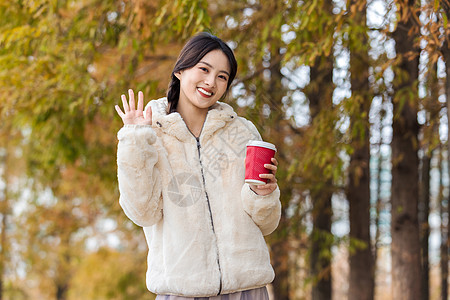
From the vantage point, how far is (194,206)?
231 centimetres

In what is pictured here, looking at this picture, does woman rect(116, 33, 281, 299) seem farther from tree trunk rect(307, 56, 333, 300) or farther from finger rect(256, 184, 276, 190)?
tree trunk rect(307, 56, 333, 300)

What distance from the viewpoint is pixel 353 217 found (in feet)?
19.3

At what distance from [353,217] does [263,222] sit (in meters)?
3.70

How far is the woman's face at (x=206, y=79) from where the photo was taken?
242 centimetres

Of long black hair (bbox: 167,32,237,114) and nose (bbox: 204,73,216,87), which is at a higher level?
long black hair (bbox: 167,32,237,114)

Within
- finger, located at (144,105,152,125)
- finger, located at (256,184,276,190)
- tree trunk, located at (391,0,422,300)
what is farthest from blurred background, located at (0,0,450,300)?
finger, located at (144,105,152,125)

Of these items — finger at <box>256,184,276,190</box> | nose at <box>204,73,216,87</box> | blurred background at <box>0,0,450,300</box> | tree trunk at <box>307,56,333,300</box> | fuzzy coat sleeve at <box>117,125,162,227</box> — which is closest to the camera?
fuzzy coat sleeve at <box>117,125,162,227</box>

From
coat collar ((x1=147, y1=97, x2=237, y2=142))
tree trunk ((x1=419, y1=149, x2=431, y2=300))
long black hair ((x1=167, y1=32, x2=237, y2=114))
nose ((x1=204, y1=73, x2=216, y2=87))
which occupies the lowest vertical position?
tree trunk ((x1=419, y1=149, x2=431, y2=300))

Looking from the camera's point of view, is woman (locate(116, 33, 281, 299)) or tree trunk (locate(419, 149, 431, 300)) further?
tree trunk (locate(419, 149, 431, 300))

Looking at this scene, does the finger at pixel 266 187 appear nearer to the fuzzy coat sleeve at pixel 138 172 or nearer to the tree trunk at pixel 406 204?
the fuzzy coat sleeve at pixel 138 172

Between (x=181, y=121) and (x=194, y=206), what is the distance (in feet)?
1.19

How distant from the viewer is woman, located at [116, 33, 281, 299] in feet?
7.30

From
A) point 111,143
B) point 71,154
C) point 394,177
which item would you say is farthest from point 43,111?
point 394,177

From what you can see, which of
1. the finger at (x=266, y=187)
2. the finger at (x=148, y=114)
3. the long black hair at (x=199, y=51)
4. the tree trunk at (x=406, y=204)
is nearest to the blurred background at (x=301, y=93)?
the tree trunk at (x=406, y=204)
